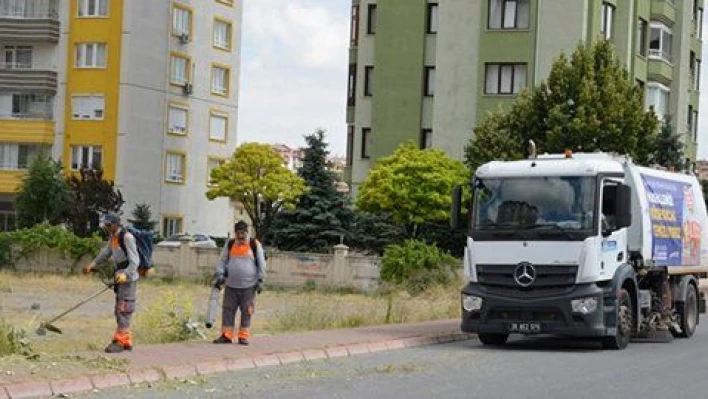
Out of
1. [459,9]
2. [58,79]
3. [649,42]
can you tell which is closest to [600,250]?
[459,9]

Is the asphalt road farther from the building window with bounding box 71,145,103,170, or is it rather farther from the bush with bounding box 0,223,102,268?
the building window with bounding box 71,145,103,170

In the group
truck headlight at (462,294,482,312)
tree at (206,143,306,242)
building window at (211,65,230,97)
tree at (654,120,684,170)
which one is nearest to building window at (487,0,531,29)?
tree at (654,120,684,170)

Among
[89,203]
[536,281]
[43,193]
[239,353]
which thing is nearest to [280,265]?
[89,203]

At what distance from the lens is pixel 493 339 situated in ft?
69.4

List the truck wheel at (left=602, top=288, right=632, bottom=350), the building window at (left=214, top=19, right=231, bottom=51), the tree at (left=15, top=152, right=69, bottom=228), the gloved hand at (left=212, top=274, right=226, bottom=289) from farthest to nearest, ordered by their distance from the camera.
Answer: the building window at (left=214, top=19, right=231, bottom=51)
the tree at (left=15, top=152, right=69, bottom=228)
the truck wheel at (left=602, top=288, right=632, bottom=350)
the gloved hand at (left=212, top=274, right=226, bottom=289)

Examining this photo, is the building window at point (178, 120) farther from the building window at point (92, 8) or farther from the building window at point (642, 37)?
the building window at point (642, 37)

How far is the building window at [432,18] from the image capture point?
5394 cm

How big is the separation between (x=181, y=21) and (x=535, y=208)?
5150 centimetres

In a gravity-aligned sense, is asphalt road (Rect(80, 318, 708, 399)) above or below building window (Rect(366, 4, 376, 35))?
below

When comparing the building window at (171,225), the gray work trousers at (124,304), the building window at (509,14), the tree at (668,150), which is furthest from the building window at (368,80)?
the gray work trousers at (124,304)

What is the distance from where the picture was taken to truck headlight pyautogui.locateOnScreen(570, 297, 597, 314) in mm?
19156

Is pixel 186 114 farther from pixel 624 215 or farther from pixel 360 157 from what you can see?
pixel 624 215

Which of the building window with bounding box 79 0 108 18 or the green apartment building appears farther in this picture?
the building window with bounding box 79 0 108 18

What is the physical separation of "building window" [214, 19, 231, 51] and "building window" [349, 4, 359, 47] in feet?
50.3
